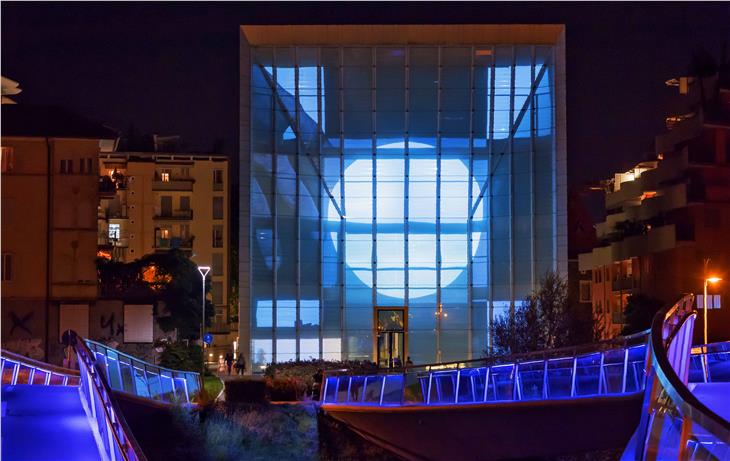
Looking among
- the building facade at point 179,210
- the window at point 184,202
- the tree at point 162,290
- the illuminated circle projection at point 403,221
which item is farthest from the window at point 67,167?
the window at point 184,202

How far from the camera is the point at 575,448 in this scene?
2567 cm

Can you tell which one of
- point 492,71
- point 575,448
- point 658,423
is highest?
point 492,71

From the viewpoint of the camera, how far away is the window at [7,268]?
57938mm

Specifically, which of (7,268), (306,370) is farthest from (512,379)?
(7,268)

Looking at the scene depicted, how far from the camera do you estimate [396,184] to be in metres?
57.3

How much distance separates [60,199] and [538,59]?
2167cm

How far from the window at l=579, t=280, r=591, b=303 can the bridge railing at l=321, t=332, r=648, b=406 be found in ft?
194

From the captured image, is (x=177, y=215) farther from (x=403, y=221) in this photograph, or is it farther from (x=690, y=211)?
(x=690, y=211)

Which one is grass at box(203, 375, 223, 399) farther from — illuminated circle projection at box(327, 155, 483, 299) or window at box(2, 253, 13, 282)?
window at box(2, 253, 13, 282)

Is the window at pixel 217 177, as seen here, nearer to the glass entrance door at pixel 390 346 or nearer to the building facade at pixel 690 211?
the building facade at pixel 690 211

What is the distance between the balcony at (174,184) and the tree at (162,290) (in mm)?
29680

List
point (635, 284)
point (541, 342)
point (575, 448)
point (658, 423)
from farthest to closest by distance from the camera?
point (635, 284) → point (541, 342) → point (575, 448) → point (658, 423)

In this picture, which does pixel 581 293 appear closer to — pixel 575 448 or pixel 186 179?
pixel 186 179

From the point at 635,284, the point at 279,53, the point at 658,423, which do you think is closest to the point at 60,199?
the point at 279,53
